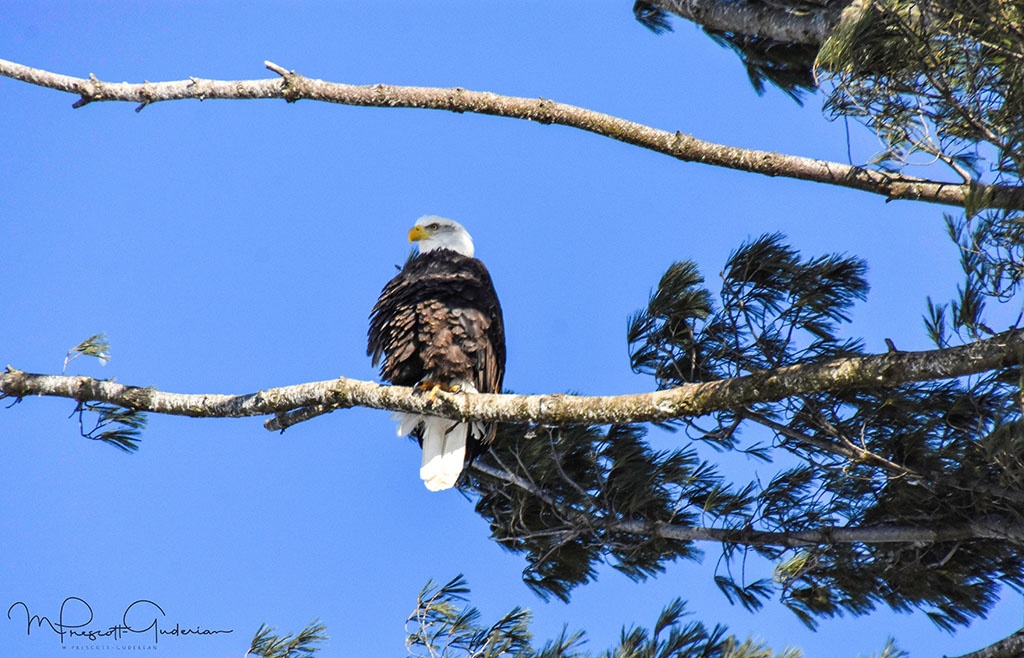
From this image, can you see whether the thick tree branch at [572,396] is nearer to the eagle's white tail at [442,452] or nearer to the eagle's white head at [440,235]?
the eagle's white tail at [442,452]

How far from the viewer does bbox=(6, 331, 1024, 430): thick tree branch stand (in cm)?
230

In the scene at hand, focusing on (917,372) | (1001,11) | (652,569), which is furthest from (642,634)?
(1001,11)

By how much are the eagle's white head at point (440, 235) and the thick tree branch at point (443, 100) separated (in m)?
0.99

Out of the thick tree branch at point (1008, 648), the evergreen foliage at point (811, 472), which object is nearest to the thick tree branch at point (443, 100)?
the evergreen foliage at point (811, 472)

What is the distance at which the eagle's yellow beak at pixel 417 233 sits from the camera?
14.9 ft

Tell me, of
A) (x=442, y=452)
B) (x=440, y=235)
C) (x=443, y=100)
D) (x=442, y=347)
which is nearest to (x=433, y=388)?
(x=442, y=347)

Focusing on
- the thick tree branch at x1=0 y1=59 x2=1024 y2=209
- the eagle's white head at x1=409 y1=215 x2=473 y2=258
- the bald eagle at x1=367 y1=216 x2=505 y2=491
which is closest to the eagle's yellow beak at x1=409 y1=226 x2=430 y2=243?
the eagle's white head at x1=409 y1=215 x2=473 y2=258

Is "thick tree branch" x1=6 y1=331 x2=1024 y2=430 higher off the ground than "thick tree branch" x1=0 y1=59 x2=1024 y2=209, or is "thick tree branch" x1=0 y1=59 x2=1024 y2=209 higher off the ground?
"thick tree branch" x1=0 y1=59 x2=1024 y2=209

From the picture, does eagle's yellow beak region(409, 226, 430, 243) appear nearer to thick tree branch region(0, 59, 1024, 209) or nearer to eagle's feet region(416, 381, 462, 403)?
thick tree branch region(0, 59, 1024, 209)

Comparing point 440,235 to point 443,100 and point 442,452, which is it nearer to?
point 443,100

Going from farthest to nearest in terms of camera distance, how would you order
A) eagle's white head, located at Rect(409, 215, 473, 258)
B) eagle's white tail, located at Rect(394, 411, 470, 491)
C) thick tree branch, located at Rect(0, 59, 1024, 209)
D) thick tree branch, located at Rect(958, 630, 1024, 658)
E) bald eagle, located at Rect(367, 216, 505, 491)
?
eagle's white head, located at Rect(409, 215, 473, 258) → eagle's white tail, located at Rect(394, 411, 470, 491) → bald eagle, located at Rect(367, 216, 505, 491) → thick tree branch, located at Rect(0, 59, 1024, 209) → thick tree branch, located at Rect(958, 630, 1024, 658)

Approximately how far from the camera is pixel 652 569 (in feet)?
10.8

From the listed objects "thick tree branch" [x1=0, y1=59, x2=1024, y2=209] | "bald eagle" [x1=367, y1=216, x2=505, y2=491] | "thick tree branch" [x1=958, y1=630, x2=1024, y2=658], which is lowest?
"thick tree branch" [x1=958, y1=630, x2=1024, y2=658]

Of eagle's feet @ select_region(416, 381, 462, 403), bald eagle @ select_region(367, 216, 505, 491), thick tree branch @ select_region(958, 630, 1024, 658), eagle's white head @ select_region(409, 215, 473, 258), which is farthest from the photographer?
eagle's white head @ select_region(409, 215, 473, 258)
